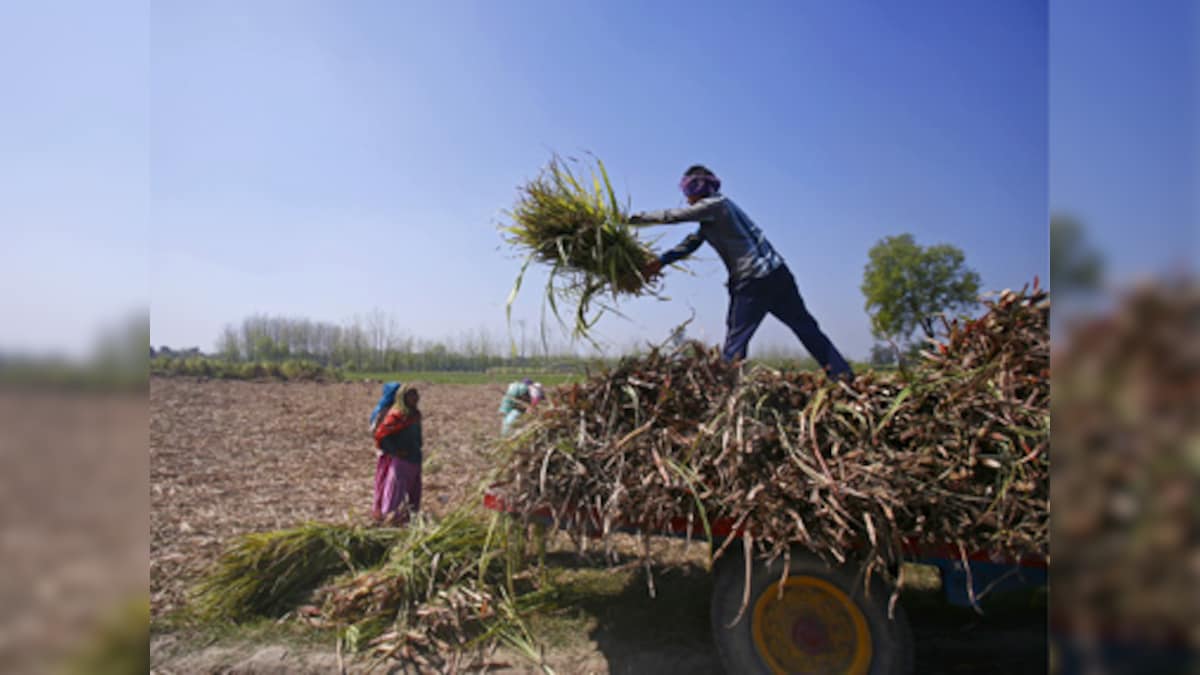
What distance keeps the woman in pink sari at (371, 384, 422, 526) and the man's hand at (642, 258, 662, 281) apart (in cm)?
239

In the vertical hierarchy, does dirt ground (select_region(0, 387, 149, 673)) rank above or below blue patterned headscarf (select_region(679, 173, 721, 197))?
below

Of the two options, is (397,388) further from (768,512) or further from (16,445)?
(16,445)

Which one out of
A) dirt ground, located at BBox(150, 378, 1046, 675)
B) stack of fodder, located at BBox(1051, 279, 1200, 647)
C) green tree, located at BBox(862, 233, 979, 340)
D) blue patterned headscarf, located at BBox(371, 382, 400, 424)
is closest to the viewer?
stack of fodder, located at BBox(1051, 279, 1200, 647)

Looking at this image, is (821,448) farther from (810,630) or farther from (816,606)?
(810,630)

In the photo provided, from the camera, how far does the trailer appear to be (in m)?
2.73

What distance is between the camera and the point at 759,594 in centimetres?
292

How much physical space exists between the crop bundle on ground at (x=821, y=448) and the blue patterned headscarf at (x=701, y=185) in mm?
1107

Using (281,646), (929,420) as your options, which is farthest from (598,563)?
(929,420)

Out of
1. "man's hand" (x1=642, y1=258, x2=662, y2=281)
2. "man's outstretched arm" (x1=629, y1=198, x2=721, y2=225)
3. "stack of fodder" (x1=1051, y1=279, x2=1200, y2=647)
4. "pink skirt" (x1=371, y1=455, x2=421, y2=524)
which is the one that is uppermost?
"man's outstretched arm" (x1=629, y1=198, x2=721, y2=225)

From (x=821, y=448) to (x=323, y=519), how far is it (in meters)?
5.17

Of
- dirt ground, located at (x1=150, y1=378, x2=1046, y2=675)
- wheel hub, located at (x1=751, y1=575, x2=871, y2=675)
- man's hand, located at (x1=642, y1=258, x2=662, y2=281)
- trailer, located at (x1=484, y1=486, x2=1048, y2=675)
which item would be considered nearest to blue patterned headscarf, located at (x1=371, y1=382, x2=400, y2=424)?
dirt ground, located at (x1=150, y1=378, x2=1046, y2=675)

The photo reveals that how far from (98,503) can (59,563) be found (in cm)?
6

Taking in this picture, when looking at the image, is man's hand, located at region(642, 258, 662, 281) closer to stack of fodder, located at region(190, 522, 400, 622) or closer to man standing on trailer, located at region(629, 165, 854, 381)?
man standing on trailer, located at region(629, 165, 854, 381)

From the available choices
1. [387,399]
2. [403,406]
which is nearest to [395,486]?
[403,406]
